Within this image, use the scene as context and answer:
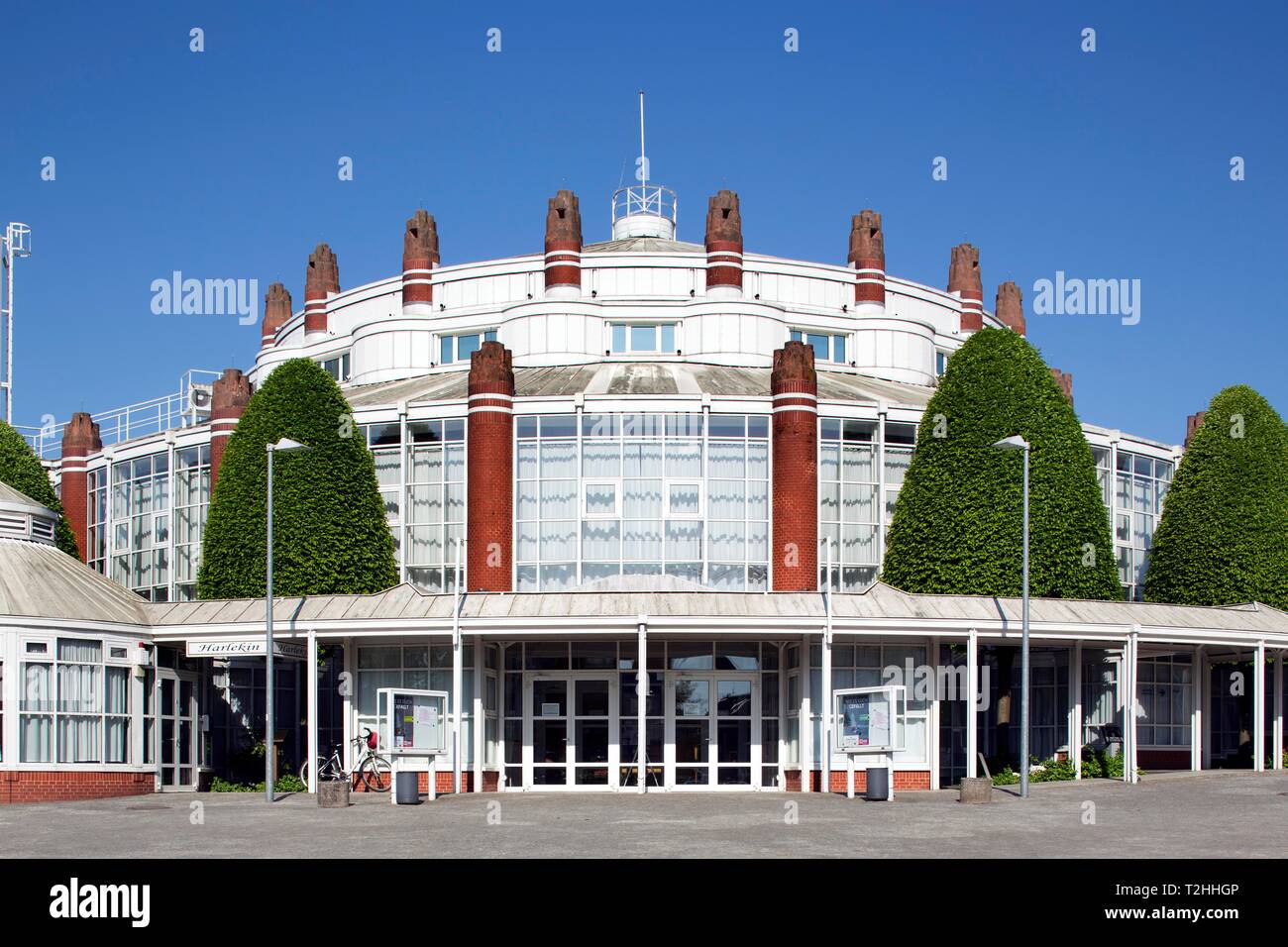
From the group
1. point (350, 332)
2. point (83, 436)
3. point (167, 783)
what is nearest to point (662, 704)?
point (167, 783)

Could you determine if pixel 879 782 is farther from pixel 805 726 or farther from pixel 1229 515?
pixel 1229 515

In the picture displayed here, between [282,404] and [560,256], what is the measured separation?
12707 millimetres

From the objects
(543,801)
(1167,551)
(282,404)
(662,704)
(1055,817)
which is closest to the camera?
(1055,817)

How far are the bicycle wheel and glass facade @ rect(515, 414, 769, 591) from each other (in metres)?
7.18

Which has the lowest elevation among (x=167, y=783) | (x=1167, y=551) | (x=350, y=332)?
(x=167, y=783)

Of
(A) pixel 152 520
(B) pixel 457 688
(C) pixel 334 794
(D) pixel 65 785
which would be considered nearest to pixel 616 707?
(B) pixel 457 688

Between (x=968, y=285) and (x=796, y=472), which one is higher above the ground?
(x=968, y=285)

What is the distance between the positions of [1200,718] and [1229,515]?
7.24m

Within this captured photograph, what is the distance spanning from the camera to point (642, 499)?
43.1m

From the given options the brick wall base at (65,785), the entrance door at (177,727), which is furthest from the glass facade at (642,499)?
the brick wall base at (65,785)

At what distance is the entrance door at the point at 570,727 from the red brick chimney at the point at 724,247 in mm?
17186

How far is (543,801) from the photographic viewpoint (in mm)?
33375
